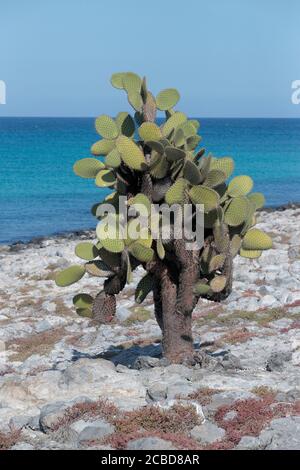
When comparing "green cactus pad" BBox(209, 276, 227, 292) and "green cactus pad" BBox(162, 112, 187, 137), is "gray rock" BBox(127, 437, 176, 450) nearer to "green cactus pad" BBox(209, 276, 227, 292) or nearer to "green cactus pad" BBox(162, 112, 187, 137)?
"green cactus pad" BBox(209, 276, 227, 292)

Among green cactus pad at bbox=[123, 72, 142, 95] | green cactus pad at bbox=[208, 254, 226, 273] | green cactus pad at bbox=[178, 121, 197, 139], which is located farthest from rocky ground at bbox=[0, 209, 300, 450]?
green cactus pad at bbox=[123, 72, 142, 95]

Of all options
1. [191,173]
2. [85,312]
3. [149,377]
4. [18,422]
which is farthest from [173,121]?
[18,422]

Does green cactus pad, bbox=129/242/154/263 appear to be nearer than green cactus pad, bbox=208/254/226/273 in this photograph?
Yes

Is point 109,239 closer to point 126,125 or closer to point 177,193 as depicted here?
point 177,193

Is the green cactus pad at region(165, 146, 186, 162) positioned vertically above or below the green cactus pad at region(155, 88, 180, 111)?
below

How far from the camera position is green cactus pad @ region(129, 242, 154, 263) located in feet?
38.5

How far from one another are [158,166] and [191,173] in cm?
53

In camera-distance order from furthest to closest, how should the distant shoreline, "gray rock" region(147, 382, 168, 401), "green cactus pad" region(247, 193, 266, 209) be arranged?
the distant shoreline < "green cactus pad" region(247, 193, 266, 209) < "gray rock" region(147, 382, 168, 401)

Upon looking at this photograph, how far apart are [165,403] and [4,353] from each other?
678 cm

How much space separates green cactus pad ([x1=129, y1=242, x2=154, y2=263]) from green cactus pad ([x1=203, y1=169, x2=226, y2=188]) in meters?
1.33

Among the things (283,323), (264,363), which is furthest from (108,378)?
(283,323)

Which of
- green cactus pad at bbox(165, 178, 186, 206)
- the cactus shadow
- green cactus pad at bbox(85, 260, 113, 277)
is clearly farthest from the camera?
the cactus shadow

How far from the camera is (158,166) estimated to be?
11.9m

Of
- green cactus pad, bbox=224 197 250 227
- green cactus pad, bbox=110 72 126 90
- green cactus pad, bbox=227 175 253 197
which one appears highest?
green cactus pad, bbox=110 72 126 90
